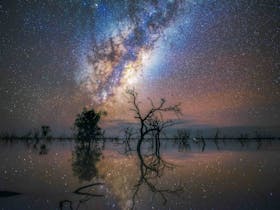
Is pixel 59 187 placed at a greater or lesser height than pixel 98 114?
lesser

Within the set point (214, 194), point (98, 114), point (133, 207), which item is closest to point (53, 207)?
point (133, 207)

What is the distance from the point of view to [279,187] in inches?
462

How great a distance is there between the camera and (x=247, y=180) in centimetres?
1377

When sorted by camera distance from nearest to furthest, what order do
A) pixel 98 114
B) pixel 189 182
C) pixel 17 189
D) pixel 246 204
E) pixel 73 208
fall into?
pixel 73 208, pixel 246 204, pixel 17 189, pixel 189 182, pixel 98 114

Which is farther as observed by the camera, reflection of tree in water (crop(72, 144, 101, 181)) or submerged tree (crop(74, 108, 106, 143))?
submerged tree (crop(74, 108, 106, 143))

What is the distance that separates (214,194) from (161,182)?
3.06 m

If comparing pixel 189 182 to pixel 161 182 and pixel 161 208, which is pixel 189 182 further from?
pixel 161 208

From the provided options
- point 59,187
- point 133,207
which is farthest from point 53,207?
point 59,187

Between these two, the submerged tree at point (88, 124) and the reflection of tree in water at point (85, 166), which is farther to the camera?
the submerged tree at point (88, 124)

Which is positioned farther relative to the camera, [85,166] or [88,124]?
[88,124]

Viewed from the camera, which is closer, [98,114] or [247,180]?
[247,180]

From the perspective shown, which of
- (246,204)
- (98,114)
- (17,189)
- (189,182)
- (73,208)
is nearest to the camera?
(73,208)

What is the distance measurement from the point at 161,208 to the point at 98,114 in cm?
8399

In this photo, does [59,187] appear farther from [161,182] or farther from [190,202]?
[190,202]
